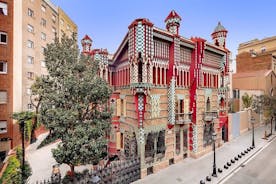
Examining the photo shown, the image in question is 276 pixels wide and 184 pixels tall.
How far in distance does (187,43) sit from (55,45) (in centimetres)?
1163

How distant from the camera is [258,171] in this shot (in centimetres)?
1441

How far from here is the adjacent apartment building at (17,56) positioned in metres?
18.6

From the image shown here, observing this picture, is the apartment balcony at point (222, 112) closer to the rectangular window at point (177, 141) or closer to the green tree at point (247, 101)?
the rectangular window at point (177, 141)

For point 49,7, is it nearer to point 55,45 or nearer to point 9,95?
point 9,95

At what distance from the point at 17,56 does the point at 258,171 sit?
1108 inches

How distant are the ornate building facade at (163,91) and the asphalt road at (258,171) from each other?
13.4ft

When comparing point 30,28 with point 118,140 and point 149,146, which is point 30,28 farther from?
point 149,146

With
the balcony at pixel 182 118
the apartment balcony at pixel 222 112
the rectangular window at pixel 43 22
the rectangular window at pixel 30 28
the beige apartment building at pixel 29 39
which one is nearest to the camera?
the balcony at pixel 182 118

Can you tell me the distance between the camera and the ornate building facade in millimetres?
12992

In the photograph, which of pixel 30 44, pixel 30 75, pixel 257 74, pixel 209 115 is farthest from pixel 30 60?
pixel 257 74

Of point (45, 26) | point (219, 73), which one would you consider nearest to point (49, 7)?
point (45, 26)

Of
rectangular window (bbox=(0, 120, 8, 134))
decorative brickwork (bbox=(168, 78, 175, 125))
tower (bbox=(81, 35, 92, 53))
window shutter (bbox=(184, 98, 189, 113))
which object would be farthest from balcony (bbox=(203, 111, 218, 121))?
rectangular window (bbox=(0, 120, 8, 134))

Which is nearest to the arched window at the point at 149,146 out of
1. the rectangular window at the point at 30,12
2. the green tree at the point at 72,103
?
the green tree at the point at 72,103

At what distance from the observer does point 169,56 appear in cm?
1486
